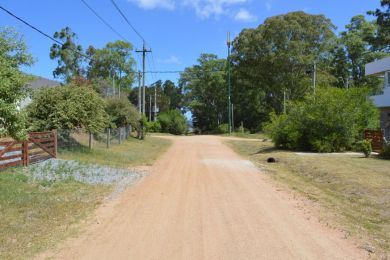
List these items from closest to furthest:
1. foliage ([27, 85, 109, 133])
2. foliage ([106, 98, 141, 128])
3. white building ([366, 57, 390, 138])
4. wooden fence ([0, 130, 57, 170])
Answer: wooden fence ([0, 130, 57, 170]), foliage ([27, 85, 109, 133]), white building ([366, 57, 390, 138]), foliage ([106, 98, 141, 128])

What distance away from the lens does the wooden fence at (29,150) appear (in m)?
14.8

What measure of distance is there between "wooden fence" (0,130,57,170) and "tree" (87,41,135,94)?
6967 centimetres

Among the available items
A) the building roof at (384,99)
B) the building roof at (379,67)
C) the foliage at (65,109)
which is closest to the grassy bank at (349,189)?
the foliage at (65,109)

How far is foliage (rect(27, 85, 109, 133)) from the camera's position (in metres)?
22.4

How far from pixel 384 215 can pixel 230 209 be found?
11.2 feet

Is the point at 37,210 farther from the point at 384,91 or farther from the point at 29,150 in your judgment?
the point at 384,91

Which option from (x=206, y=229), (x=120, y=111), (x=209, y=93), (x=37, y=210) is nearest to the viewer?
(x=206, y=229)

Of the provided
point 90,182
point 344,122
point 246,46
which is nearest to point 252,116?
point 246,46

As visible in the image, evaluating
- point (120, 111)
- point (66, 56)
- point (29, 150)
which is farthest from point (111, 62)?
point (29, 150)

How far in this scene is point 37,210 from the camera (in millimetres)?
9836

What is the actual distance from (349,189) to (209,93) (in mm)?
70566

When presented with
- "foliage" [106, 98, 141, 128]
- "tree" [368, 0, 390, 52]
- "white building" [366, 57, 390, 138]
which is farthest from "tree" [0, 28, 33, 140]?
"tree" [368, 0, 390, 52]

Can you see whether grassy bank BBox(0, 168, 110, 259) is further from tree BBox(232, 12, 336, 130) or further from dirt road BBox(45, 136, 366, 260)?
tree BBox(232, 12, 336, 130)

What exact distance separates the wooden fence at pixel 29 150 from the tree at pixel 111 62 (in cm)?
6967
